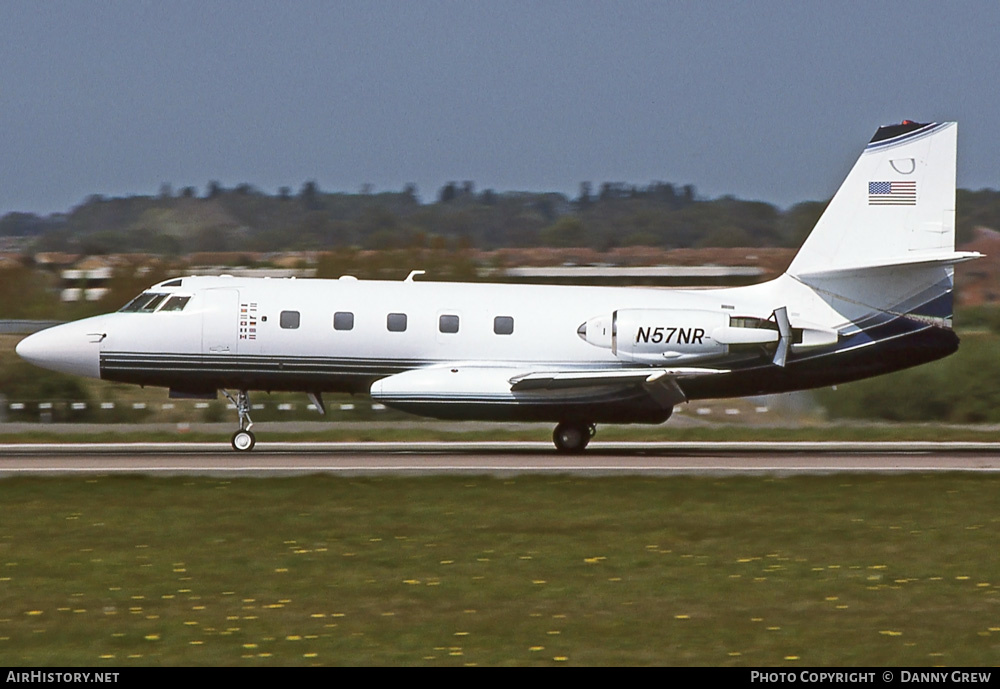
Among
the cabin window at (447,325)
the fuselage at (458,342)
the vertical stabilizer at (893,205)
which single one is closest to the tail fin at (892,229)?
the vertical stabilizer at (893,205)

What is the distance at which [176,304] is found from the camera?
89.2 feet

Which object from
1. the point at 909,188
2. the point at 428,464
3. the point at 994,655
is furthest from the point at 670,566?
the point at 909,188

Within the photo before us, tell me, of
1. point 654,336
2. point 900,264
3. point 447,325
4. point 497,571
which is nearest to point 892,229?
point 900,264

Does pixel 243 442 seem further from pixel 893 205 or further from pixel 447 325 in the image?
pixel 893 205

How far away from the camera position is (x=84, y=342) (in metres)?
27.0

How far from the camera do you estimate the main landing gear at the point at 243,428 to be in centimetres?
2717

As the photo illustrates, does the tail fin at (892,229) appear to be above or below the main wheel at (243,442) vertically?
above

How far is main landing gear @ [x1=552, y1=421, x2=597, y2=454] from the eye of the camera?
27.6 m

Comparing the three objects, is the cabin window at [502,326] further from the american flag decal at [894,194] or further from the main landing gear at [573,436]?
the american flag decal at [894,194]

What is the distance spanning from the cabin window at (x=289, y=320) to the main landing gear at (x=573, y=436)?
18.4 feet

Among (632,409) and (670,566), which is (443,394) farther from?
(670,566)

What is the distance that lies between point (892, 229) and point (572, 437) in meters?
7.59


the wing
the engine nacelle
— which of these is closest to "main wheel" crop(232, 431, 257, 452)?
the wing

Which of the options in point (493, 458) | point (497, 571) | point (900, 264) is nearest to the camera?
point (497, 571)
